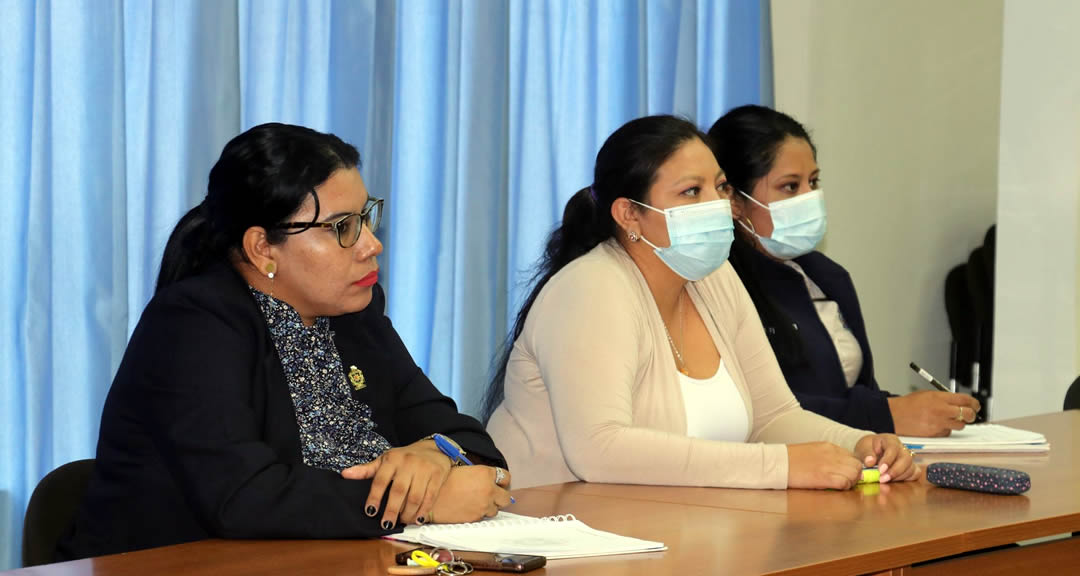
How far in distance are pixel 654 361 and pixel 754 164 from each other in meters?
0.89

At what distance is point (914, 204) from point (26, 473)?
410 centimetres

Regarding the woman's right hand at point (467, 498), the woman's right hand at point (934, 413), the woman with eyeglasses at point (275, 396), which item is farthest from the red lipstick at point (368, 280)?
the woman's right hand at point (934, 413)

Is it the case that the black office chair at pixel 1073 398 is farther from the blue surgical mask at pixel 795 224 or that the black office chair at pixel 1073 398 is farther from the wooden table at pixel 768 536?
the wooden table at pixel 768 536

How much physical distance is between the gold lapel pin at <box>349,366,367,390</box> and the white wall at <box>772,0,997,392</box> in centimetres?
309

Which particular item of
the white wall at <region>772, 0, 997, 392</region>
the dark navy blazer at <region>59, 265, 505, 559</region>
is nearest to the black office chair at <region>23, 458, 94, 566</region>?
the dark navy blazer at <region>59, 265, 505, 559</region>

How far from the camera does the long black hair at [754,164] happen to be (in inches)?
112

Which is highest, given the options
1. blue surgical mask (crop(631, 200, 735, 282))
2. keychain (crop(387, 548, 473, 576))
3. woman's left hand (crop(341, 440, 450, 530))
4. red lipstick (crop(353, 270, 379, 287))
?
blue surgical mask (crop(631, 200, 735, 282))

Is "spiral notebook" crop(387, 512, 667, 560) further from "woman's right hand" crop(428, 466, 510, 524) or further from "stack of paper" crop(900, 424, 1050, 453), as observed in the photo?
"stack of paper" crop(900, 424, 1050, 453)

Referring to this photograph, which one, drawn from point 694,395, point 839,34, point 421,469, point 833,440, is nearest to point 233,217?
point 421,469

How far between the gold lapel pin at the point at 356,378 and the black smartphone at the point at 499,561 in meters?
0.65

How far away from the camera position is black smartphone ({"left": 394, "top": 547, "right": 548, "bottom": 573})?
139 centimetres

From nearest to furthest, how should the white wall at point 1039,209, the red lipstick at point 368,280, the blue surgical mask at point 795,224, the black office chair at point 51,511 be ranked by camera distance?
the black office chair at point 51,511 < the red lipstick at point 368,280 < the blue surgical mask at point 795,224 < the white wall at point 1039,209

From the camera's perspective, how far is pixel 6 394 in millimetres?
2598

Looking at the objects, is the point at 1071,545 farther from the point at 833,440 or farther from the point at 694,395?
the point at 694,395
